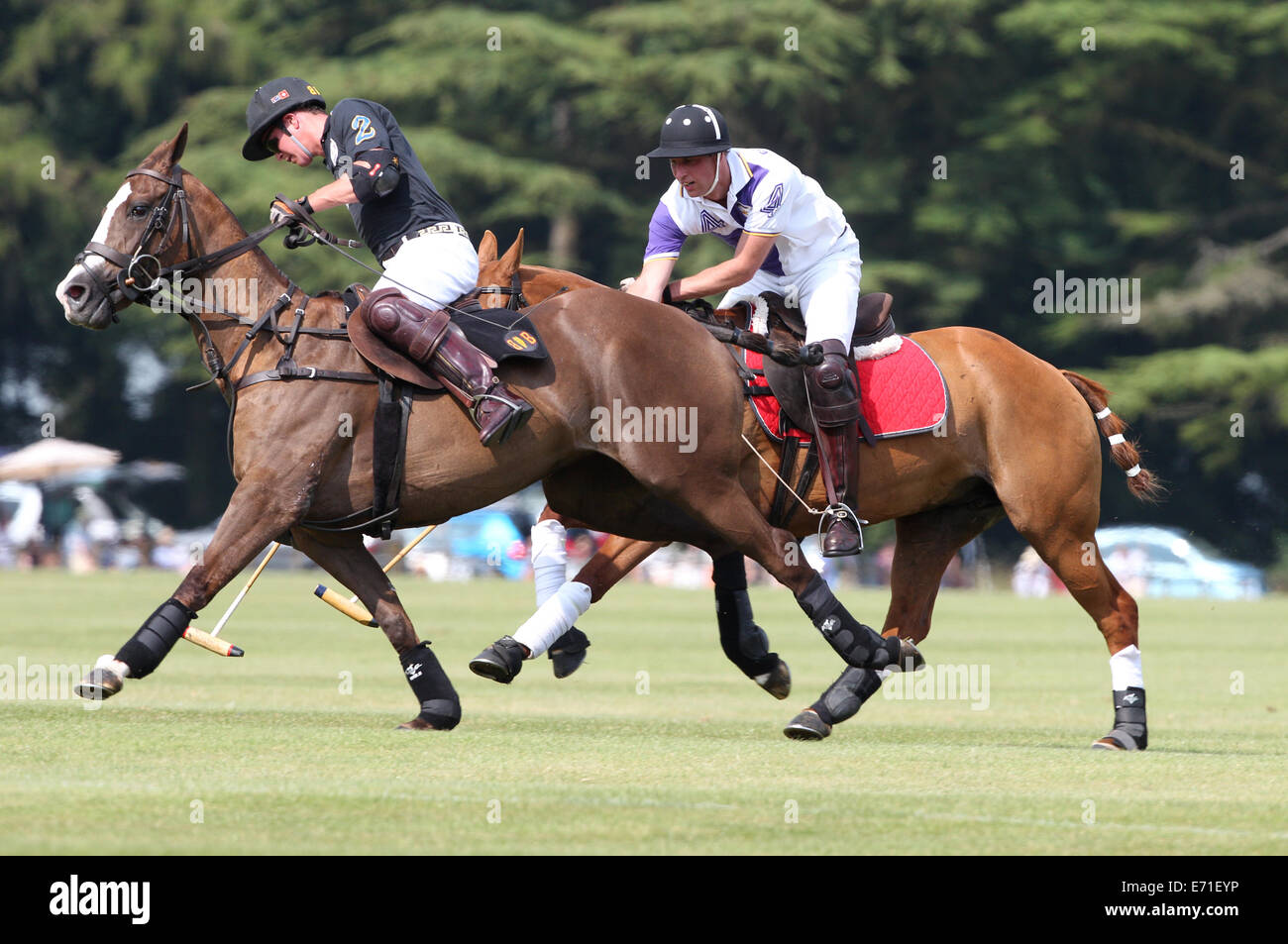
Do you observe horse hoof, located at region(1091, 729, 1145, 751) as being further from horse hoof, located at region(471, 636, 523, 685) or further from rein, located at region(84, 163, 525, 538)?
rein, located at region(84, 163, 525, 538)

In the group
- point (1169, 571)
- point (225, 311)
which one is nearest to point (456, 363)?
point (225, 311)

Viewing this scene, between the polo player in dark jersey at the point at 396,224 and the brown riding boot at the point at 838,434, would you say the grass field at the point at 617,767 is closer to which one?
the brown riding boot at the point at 838,434

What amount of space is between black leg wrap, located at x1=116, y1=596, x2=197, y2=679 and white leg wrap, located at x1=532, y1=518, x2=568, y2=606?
207 centimetres

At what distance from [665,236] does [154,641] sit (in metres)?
3.12

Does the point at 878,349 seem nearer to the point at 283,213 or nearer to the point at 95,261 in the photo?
the point at 283,213

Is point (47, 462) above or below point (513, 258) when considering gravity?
above

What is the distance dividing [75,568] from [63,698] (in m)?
25.0

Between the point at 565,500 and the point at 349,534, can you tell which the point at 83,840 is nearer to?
the point at 349,534

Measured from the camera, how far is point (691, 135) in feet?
28.3

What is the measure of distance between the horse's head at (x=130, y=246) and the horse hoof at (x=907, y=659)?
3517 mm

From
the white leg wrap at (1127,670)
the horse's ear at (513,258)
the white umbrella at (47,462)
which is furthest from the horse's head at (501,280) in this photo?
the white umbrella at (47,462)

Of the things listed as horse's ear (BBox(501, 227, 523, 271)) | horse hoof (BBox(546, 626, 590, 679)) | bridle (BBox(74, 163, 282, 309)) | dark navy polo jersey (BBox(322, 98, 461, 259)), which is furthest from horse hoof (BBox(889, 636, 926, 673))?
bridle (BBox(74, 163, 282, 309))

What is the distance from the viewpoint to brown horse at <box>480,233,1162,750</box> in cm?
909

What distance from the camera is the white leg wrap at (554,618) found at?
8680 millimetres
